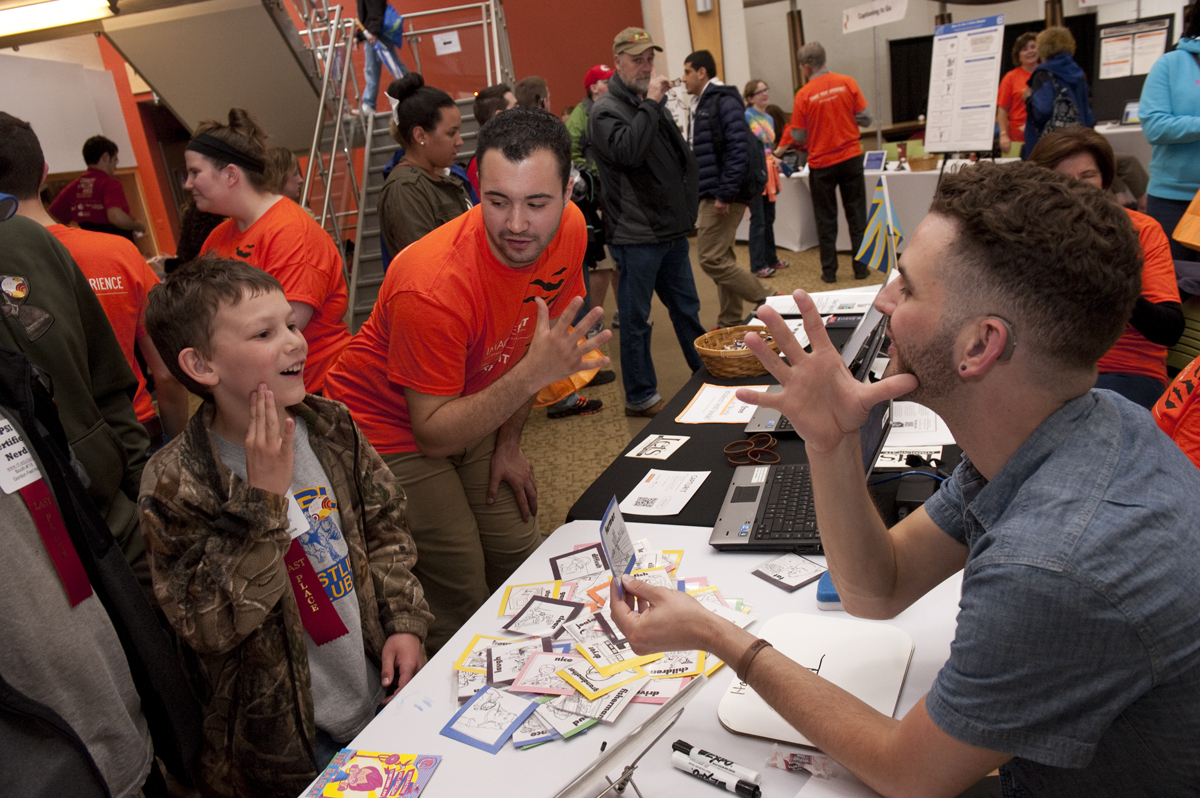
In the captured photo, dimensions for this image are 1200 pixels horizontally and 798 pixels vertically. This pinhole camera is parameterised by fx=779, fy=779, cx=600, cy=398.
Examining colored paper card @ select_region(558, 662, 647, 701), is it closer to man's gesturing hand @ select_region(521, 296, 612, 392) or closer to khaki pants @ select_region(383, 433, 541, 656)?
man's gesturing hand @ select_region(521, 296, 612, 392)

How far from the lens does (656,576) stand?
1.48 meters

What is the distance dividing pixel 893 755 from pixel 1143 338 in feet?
6.57

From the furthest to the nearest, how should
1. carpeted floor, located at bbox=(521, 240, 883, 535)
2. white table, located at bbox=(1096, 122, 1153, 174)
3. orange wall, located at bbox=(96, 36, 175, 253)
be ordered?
orange wall, located at bbox=(96, 36, 175, 253)
white table, located at bbox=(1096, 122, 1153, 174)
carpeted floor, located at bbox=(521, 240, 883, 535)

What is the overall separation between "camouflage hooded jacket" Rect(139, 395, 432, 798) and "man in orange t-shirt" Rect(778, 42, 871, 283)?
528 cm

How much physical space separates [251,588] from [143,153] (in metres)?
10.9

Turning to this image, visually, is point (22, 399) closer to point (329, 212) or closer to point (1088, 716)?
point (1088, 716)

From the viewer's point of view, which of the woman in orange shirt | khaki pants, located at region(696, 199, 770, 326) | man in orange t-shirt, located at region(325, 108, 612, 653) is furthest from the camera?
→ the woman in orange shirt

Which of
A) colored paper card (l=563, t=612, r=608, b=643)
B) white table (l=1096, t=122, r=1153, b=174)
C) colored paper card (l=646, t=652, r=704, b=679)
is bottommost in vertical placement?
colored paper card (l=646, t=652, r=704, b=679)

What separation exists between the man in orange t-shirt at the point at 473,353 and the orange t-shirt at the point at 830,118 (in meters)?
4.54

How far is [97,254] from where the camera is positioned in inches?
93.4

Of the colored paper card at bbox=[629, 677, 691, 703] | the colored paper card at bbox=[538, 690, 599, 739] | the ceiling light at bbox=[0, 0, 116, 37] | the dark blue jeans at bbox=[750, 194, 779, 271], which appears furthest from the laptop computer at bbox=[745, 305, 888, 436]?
the ceiling light at bbox=[0, 0, 116, 37]

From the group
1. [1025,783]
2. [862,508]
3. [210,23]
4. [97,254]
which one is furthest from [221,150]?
[210,23]

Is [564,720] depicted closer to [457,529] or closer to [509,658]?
[509,658]

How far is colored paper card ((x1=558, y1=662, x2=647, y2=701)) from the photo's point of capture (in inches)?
47.1
